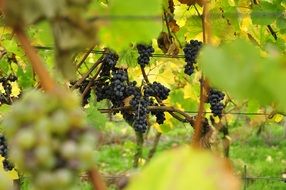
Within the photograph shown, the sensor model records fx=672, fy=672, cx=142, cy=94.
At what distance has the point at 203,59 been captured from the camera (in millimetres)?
550

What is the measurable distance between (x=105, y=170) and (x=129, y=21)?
25.7 feet

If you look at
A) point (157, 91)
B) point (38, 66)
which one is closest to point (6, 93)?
point (157, 91)

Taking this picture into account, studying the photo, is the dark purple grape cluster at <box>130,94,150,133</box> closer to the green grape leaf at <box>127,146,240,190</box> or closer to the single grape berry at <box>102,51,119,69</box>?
the single grape berry at <box>102,51,119,69</box>

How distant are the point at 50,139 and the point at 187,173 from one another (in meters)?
0.11

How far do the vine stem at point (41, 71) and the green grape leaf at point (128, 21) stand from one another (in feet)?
0.24

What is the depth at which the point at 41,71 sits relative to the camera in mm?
557

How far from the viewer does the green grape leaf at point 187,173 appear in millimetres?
481

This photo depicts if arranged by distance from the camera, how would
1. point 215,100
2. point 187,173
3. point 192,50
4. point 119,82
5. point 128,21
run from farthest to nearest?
1. point 215,100
2. point 192,50
3. point 119,82
4. point 128,21
5. point 187,173

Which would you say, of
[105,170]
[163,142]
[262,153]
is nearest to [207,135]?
[105,170]

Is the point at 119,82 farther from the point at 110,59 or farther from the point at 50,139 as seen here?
the point at 50,139

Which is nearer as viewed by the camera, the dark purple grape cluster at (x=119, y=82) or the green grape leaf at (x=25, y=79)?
the dark purple grape cluster at (x=119, y=82)

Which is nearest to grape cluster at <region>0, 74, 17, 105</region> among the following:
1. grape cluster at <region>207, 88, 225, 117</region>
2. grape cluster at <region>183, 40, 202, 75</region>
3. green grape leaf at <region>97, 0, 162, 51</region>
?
grape cluster at <region>183, 40, 202, 75</region>

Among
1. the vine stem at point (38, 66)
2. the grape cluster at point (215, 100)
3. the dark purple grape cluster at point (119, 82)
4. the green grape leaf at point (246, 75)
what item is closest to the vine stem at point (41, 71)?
the vine stem at point (38, 66)

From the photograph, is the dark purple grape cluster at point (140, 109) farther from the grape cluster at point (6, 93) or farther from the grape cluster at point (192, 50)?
the grape cluster at point (6, 93)
